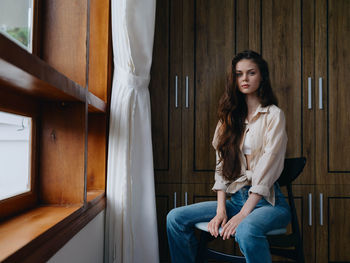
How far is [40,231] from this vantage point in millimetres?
824

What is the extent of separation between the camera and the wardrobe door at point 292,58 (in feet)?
6.81

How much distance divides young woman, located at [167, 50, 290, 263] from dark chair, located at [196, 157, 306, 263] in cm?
5

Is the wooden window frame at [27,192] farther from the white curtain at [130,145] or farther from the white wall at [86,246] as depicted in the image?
the white curtain at [130,145]

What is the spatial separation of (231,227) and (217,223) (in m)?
0.08

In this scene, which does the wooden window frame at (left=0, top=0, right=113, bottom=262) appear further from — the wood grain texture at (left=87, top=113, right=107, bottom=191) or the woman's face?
the woman's face

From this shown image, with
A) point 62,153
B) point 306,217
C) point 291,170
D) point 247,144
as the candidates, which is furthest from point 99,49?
point 306,217

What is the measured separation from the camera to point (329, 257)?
2.04 m

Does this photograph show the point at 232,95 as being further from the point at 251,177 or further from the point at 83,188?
the point at 83,188

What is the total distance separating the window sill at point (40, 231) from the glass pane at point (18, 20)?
546 millimetres

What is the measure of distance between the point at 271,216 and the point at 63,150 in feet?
2.98

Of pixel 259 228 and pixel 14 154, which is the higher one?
pixel 14 154

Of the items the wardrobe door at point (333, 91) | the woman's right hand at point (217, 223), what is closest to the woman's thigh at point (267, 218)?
the woman's right hand at point (217, 223)

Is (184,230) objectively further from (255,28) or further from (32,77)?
(255,28)

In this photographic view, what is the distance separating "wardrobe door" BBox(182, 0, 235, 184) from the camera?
2.08 m
